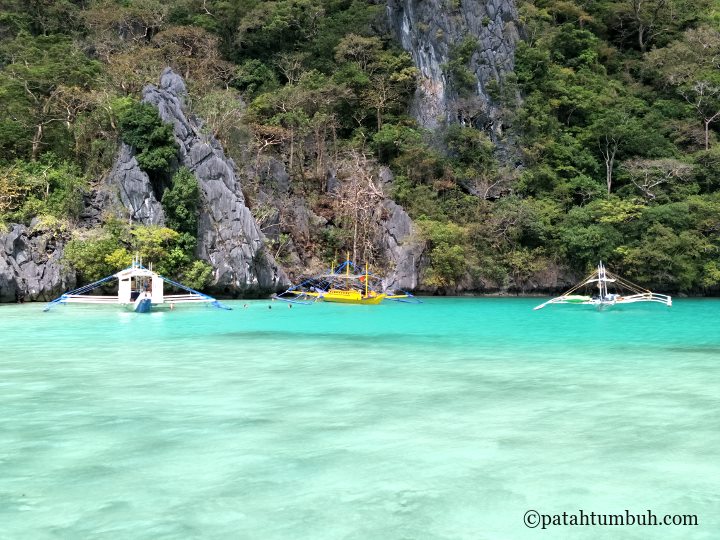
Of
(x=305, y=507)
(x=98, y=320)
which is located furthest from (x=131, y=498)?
(x=98, y=320)

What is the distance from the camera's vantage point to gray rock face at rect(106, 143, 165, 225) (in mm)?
27953

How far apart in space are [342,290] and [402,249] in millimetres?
4197

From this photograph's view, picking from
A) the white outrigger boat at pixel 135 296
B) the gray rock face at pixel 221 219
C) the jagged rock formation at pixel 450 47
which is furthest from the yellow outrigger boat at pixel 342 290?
the jagged rock formation at pixel 450 47

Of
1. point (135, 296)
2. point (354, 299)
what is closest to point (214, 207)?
point (135, 296)

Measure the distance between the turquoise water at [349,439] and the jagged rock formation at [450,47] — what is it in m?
25.3

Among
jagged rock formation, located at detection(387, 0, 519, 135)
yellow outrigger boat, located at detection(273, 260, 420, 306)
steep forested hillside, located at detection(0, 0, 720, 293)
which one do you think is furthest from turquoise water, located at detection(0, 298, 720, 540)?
jagged rock formation, located at detection(387, 0, 519, 135)

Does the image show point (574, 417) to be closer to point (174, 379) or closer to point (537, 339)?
point (174, 379)

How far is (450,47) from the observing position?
3719 centimetres

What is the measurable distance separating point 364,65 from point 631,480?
1421 inches

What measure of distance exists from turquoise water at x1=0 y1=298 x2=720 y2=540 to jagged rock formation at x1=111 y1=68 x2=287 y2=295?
14.4m

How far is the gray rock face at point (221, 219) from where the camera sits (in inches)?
1134

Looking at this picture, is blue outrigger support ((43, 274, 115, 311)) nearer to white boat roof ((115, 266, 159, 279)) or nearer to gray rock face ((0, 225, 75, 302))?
white boat roof ((115, 266, 159, 279))

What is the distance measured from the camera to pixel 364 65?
38406 mm

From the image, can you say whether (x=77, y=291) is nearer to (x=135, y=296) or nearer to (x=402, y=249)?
(x=135, y=296)
